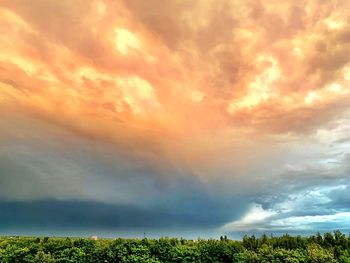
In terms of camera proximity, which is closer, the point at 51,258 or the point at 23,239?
the point at 51,258

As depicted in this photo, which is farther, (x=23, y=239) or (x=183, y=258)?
(x=23, y=239)

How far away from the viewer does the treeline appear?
65.4 ft

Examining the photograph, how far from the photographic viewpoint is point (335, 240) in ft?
67.9

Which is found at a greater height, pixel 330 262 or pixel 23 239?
pixel 23 239

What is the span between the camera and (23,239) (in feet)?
70.8

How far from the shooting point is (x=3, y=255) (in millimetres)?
20688

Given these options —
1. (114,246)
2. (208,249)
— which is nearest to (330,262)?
(208,249)

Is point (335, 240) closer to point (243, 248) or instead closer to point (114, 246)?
point (243, 248)

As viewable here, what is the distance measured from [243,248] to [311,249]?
11.3 feet

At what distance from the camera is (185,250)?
20359mm

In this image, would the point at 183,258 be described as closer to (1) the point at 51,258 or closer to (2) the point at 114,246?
(2) the point at 114,246

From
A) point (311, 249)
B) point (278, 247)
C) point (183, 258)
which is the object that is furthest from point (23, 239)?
point (311, 249)

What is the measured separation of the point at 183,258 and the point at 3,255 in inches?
373

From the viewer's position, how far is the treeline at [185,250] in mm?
19922
